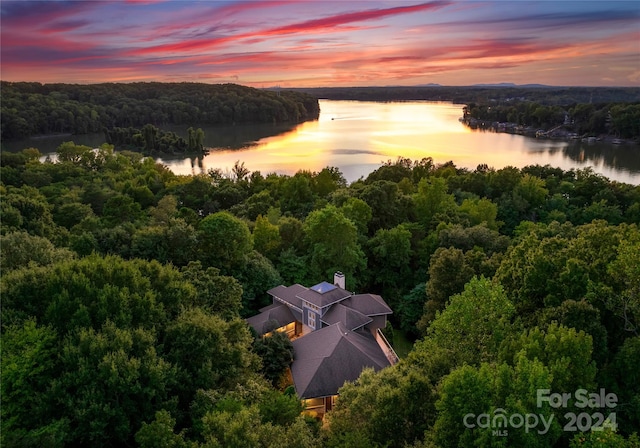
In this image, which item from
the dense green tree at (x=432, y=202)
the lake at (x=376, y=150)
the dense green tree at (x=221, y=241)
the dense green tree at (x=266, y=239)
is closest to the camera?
the dense green tree at (x=221, y=241)

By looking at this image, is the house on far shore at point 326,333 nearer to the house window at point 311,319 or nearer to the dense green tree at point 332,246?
the house window at point 311,319

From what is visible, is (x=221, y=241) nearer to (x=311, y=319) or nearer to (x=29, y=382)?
(x=311, y=319)

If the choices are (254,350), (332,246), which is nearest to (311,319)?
(254,350)

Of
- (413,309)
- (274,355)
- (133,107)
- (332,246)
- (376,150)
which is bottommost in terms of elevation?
(413,309)

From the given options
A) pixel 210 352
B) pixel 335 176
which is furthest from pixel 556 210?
pixel 210 352

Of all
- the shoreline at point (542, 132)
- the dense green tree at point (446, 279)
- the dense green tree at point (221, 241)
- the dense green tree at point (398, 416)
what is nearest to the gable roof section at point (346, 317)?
the dense green tree at point (446, 279)

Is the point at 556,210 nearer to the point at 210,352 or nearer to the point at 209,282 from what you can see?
the point at 209,282
